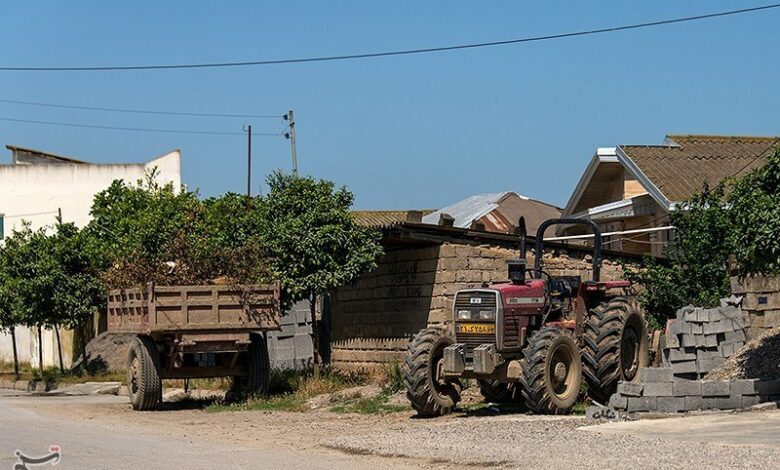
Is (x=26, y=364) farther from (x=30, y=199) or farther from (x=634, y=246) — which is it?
(x=634, y=246)

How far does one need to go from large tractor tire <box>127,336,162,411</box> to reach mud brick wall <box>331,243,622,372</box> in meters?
4.78

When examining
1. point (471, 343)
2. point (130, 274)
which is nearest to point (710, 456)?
point (471, 343)

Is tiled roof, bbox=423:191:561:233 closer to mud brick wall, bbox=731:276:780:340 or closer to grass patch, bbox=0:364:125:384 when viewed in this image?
grass patch, bbox=0:364:125:384

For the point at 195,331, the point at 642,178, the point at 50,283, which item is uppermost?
the point at 642,178

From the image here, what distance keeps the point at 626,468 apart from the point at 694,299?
1034 cm

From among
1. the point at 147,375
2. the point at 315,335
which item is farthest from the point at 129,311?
the point at 315,335

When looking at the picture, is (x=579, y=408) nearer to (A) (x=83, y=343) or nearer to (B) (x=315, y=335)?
(B) (x=315, y=335)

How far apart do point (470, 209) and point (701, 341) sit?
24.5m

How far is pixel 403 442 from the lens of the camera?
14.1 meters

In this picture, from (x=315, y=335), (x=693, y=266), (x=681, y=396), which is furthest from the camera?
(x=315, y=335)

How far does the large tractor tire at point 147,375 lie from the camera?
822 inches

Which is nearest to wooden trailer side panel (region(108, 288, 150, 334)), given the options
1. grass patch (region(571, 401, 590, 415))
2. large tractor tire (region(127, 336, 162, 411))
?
large tractor tire (region(127, 336, 162, 411))

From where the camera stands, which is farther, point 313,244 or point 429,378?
point 313,244

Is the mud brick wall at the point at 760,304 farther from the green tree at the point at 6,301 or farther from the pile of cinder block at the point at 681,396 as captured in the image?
the green tree at the point at 6,301
